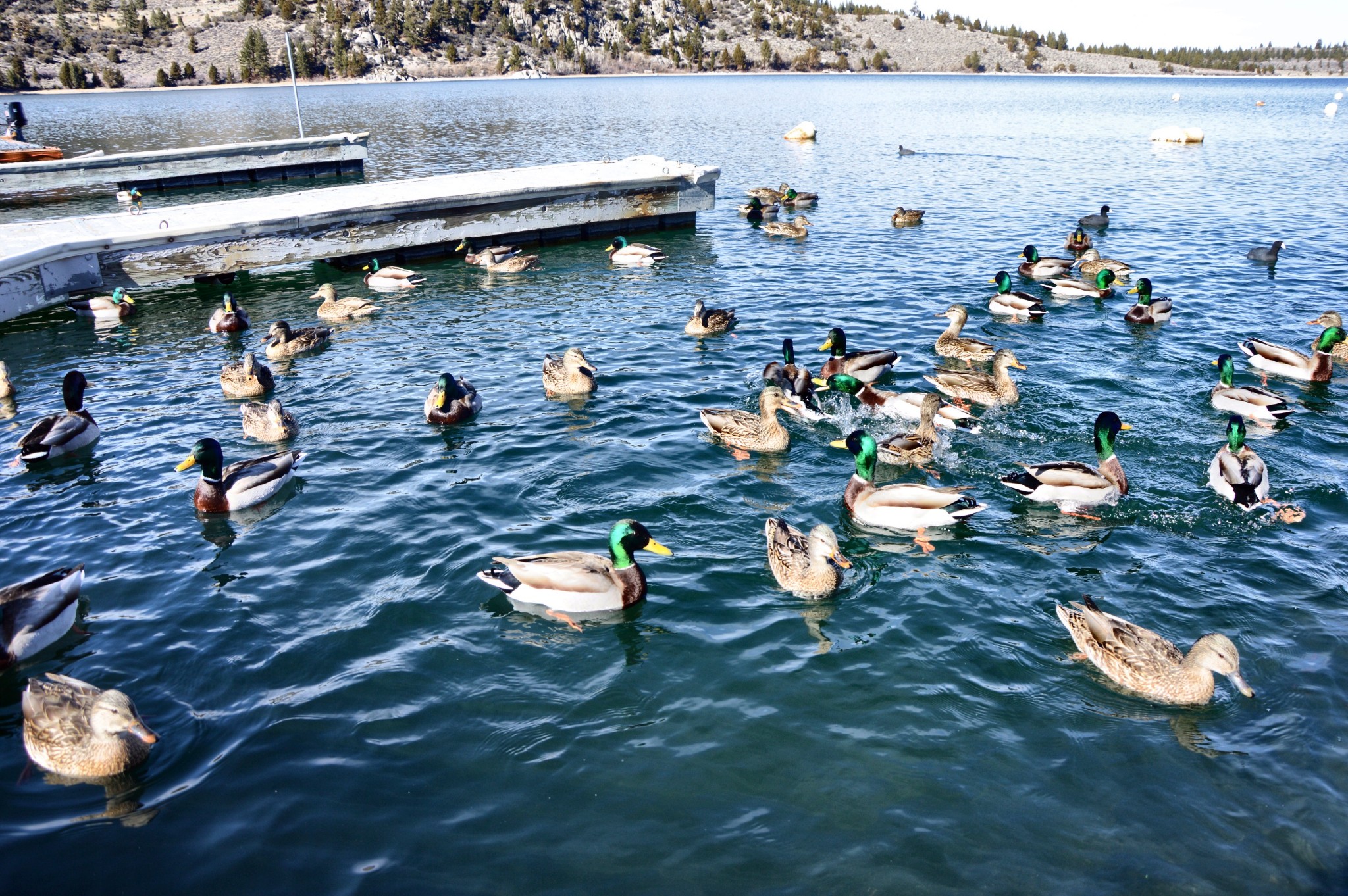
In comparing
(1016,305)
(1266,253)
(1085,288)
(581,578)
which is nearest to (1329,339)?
(1016,305)

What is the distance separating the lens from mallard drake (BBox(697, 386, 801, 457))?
12352mm

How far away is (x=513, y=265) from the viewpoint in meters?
22.7

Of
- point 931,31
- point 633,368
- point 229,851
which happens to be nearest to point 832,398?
point 633,368

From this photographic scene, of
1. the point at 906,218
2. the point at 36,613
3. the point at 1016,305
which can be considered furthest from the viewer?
the point at 906,218

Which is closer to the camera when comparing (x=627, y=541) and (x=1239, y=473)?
(x=627, y=541)

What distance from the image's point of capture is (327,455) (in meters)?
12.5

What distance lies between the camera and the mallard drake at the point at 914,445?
11.9 meters

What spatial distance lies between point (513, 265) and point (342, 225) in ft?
14.7

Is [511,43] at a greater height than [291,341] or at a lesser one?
greater

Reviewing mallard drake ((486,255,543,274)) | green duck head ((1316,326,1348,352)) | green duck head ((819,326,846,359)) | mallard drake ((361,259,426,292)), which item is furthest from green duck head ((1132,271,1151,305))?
mallard drake ((361,259,426,292))

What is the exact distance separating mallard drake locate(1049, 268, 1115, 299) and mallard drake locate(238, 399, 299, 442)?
16.5 meters

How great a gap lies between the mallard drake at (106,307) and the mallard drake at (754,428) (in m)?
13.9

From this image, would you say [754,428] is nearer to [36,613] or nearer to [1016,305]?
[36,613]

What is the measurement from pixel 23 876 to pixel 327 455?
7112 millimetres
